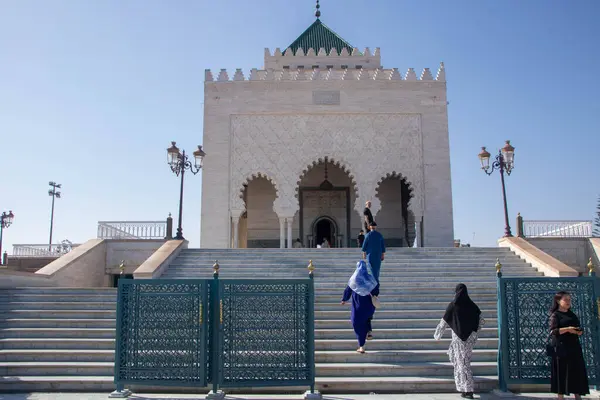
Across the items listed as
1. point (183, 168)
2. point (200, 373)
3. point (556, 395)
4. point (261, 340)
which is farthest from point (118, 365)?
point (183, 168)

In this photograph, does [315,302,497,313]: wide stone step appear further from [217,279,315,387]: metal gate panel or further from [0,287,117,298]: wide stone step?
[0,287,117,298]: wide stone step

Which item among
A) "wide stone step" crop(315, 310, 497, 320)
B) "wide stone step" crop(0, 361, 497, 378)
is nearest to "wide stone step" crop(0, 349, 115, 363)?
"wide stone step" crop(0, 361, 497, 378)

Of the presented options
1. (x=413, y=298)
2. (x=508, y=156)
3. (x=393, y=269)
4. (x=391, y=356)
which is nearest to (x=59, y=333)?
(x=391, y=356)

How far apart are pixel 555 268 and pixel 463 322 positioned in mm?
5931

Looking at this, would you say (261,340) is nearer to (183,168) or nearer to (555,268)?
(555,268)

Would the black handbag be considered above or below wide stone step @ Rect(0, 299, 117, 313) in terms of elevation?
below

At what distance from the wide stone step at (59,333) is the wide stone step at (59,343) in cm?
16

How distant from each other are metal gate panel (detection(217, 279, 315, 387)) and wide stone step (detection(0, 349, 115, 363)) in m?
1.80

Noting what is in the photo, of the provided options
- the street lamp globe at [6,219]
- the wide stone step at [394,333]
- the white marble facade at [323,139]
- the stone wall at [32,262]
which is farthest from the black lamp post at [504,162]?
the street lamp globe at [6,219]

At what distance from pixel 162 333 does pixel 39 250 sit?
52.9 ft

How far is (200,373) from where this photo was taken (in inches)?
205

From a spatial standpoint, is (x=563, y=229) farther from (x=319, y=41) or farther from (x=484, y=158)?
(x=319, y=41)

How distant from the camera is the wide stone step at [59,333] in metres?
6.88

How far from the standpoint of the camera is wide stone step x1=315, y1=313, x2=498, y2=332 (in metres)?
7.01
